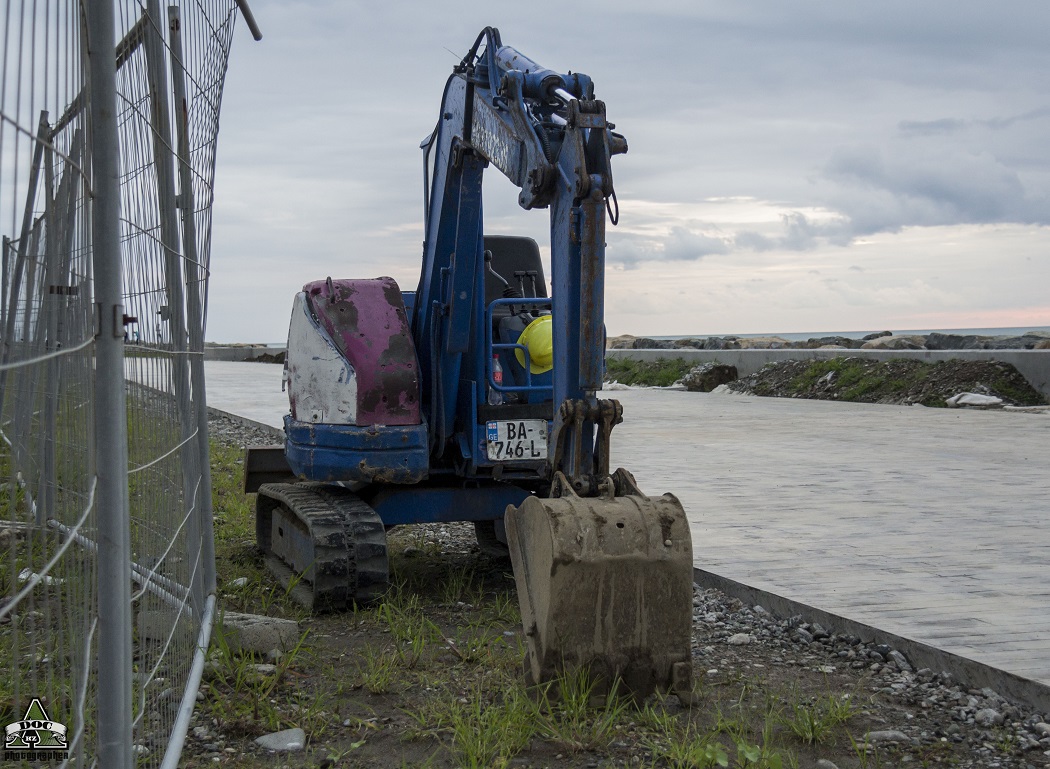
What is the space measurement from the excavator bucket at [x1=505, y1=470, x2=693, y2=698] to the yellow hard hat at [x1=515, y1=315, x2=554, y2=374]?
219 cm

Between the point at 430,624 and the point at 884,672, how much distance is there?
1.98m

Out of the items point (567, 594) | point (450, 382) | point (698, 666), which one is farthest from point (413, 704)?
point (450, 382)

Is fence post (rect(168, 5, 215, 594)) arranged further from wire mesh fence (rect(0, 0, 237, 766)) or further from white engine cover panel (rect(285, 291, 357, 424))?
white engine cover panel (rect(285, 291, 357, 424))

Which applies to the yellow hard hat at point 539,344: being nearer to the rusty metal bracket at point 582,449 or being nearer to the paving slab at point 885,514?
the paving slab at point 885,514

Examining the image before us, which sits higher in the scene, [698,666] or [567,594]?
[567,594]

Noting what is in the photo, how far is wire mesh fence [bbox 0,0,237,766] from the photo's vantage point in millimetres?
2143

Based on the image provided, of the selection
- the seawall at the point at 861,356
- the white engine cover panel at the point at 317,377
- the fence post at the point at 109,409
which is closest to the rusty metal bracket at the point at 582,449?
the white engine cover panel at the point at 317,377

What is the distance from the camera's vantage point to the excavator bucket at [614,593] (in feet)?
12.8

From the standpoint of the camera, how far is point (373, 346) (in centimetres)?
598

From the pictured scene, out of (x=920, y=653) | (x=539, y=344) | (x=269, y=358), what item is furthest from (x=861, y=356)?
(x=269, y=358)

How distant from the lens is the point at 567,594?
391 centimetres

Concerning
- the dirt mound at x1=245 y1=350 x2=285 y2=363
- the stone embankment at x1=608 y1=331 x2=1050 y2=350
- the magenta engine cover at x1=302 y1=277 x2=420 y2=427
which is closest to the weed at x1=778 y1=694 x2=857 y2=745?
the magenta engine cover at x1=302 y1=277 x2=420 y2=427

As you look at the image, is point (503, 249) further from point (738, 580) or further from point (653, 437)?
point (653, 437)

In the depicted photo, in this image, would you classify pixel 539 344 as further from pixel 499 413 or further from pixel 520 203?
pixel 520 203
